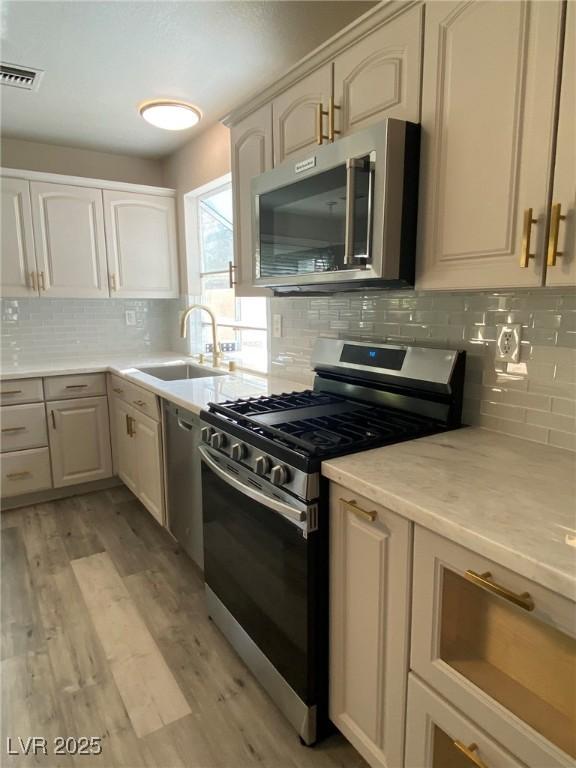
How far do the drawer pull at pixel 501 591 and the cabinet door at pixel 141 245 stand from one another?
10.4ft

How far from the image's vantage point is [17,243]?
3021mm

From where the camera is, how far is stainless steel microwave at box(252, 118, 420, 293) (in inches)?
51.8

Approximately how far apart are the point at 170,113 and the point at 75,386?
178 centimetres

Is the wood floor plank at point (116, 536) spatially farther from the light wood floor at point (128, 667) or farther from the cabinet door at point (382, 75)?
the cabinet door at point (382, 75)

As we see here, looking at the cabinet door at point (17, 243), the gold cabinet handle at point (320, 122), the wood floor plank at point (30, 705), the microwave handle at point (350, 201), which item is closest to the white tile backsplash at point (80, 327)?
the cabinet door at point (17, 243)

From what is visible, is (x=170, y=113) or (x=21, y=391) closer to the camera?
(x=170, y=113)

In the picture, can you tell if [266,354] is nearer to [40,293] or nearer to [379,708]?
[40,293]

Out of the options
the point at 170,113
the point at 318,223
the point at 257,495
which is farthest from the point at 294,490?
the point at 170,113

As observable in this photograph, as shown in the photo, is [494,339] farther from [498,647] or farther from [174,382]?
[174,382]

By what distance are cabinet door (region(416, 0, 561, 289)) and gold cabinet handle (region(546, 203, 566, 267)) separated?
0.11 feet

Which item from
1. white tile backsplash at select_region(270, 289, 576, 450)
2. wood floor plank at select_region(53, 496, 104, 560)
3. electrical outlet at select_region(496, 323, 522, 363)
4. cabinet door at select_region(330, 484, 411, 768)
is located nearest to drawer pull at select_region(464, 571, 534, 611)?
cabinet door at select_region(330, 484, 411, 768)

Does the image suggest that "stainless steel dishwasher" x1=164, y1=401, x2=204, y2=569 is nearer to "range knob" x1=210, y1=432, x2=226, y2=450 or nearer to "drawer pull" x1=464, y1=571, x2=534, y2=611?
"range knob" x1=210, y1=432, x2=226, y2=450

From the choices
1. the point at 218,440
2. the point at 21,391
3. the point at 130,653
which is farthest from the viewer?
the point at 21,391

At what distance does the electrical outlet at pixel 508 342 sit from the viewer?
141 cm
